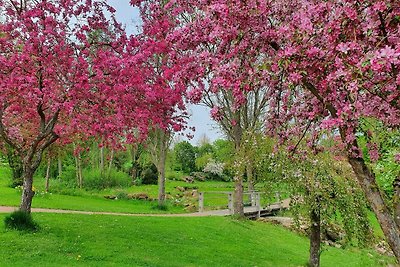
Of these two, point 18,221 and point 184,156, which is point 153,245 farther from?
point 184,156

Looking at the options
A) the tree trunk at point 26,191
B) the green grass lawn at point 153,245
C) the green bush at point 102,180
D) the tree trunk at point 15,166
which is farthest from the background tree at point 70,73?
the green bush at point 102,180

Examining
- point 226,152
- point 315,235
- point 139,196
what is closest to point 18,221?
point 315,235

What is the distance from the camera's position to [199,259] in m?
11.3

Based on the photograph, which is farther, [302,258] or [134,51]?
[302,258]

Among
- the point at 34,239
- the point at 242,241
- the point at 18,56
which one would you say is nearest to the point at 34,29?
the point at 18,56

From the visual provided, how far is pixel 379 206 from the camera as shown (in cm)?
484

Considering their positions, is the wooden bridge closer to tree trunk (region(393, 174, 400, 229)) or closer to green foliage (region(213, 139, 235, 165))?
green foliage (region(213, 139, 235, 165))

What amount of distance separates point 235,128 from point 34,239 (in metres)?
12.6

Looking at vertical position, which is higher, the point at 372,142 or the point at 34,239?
the point at 372,142

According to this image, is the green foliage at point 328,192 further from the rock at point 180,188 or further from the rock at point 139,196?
the rock at point 180,188

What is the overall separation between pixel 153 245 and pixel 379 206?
326 inches

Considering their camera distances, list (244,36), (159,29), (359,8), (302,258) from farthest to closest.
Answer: (302,258) < (159,29) < (244,36) < (359,8)

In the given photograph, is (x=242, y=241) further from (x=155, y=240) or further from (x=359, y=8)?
(x=359, y=8)

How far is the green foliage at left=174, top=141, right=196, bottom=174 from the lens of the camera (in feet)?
183
